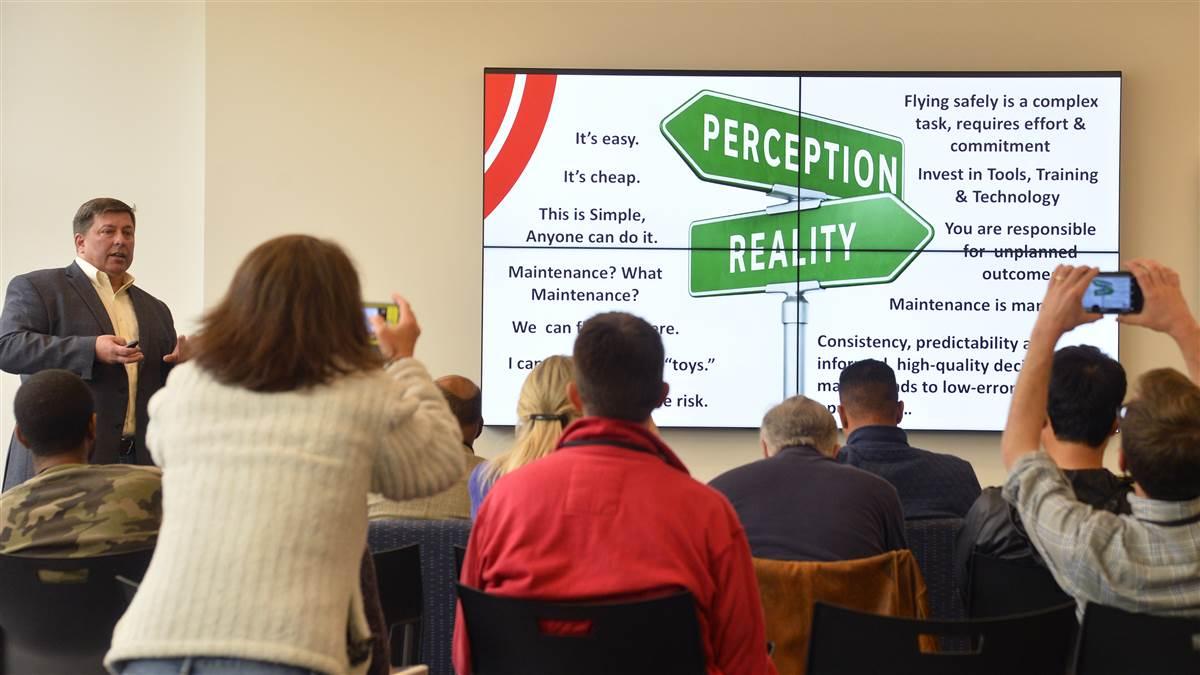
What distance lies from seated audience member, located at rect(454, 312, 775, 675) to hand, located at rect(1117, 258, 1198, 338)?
37.4 inches

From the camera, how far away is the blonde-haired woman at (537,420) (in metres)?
2.89

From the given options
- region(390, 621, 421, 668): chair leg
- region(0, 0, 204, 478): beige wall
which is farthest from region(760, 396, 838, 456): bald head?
region(0, 0, 204, 478): beige wall

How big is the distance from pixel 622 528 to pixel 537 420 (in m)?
1.04

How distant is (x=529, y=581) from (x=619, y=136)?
3.52 metres

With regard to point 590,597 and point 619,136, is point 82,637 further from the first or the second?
point 619,136

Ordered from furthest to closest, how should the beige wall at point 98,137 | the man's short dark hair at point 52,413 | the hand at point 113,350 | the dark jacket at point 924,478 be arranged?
the beige wall at point 98,137
the hand at point 113,350
the dark jacket at point 924,478
the man's short dark hair at point 52,413

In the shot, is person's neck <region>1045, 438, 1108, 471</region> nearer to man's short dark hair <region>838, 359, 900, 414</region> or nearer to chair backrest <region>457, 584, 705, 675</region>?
chair backrest <region>457, 584, 705, 675</region>

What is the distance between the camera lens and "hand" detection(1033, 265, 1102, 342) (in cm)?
208

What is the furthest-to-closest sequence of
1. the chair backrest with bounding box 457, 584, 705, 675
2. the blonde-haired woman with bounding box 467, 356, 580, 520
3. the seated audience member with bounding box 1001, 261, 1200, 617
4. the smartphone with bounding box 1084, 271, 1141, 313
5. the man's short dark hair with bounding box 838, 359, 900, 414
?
the man's short dark hair with bounding box 838, 359, 900, 414, the blonde-haired woman with bounding box 467, 356, 580, 520, the smartphone with bounding box 1084, 271, 1141, 313, the seated audience member with bounding box 1001, 261, 1200, 617, the chair backrest with bounding box 457, 584, 705, 675

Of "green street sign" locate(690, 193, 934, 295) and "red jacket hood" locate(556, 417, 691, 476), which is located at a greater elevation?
"green street sign" locate(690, 193, 934, 295)

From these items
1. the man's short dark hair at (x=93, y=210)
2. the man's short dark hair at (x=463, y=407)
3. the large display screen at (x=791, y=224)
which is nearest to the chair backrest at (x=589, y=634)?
the man's short dark hair at (x=463, y=407)

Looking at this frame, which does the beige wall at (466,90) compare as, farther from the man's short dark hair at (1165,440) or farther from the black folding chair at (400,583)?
the man's short dark hair at (1165,440)

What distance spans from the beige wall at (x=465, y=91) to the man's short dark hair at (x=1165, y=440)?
3.25 metres

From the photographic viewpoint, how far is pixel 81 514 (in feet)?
8.05
